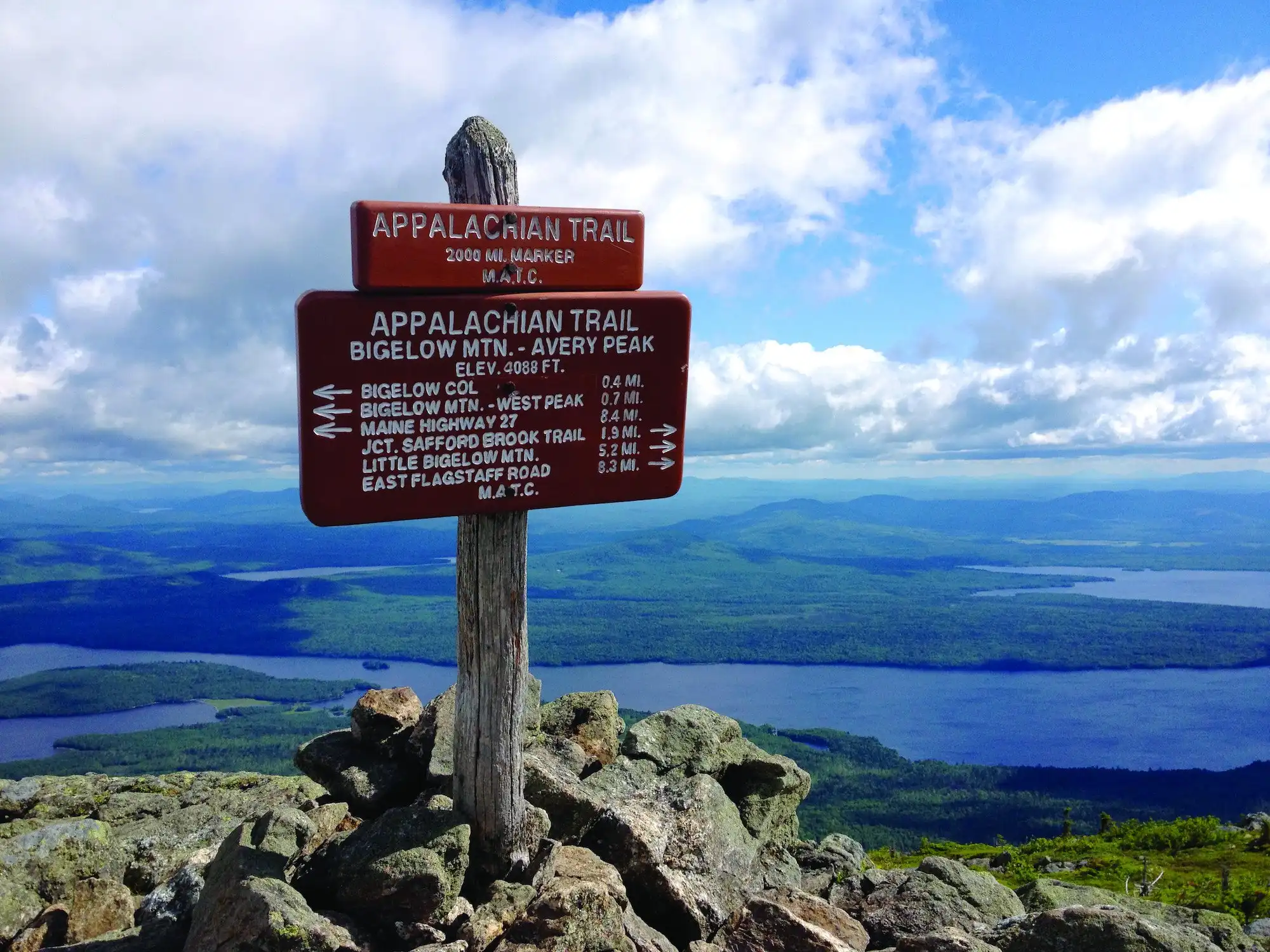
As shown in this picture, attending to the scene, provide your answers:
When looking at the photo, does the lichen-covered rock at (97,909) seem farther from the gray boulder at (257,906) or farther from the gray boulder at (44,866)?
the gray boulder at (257,906)

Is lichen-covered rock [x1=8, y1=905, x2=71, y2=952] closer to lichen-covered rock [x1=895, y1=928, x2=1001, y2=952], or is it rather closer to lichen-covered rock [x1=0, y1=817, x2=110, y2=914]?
lichen-covered rock [x1=0, y1=817, x2=110, y2=914]

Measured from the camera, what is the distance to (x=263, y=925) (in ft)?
22.4

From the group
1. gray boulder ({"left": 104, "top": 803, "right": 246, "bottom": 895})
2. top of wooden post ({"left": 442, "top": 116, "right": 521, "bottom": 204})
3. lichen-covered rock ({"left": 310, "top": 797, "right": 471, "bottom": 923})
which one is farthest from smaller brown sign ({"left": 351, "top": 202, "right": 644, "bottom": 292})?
gray boulder ({"left": 104, "top": 803, "right": 246, "bottom": 895})

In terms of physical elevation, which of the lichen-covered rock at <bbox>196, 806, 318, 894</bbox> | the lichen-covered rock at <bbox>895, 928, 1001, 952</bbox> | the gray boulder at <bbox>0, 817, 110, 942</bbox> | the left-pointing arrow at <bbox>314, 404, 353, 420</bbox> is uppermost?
the left-pointing arrow at <bbox>314, 404, 353, 420</bbox>

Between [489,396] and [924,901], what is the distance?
7.38m

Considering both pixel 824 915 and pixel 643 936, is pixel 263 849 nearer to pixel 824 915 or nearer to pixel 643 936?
pixel 643 936

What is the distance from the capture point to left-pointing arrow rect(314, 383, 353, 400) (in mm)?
7238

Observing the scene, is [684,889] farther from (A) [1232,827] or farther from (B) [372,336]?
(A) [1232,827]

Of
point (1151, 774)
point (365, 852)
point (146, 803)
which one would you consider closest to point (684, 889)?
point (365, 852)

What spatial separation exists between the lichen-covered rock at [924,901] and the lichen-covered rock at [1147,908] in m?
0.43

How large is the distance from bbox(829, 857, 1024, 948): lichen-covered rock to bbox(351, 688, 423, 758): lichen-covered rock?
18.3 feet

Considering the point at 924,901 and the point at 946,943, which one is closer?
the point at 946,943

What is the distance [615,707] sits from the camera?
1270cm

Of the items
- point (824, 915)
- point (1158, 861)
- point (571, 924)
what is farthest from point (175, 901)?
point (1158, 861)
